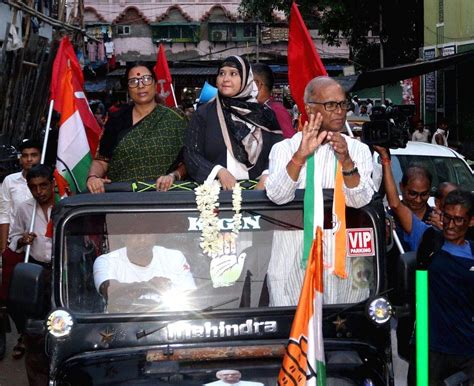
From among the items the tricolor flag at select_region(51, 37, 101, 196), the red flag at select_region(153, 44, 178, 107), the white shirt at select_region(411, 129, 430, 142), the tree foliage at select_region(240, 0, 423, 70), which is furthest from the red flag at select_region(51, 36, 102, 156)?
the tree foliage at select_region(240, 0, 423, 70)

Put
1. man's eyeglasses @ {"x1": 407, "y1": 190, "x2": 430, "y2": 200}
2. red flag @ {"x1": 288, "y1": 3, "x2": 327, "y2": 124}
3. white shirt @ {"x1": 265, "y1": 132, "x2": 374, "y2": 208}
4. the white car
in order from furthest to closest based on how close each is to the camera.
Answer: the white car < man's eyeglasses @ {"x1": 407, "y1": 190, "x2": 430, "y2": 200} < red flag @ {"x1": 288, "y1": 3, "x2": 327, "y2": 124} < white shirt @ {"x1": 265, "y1": 132, "x2": 374, "y2": 208}

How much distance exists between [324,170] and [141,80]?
5.09 ft

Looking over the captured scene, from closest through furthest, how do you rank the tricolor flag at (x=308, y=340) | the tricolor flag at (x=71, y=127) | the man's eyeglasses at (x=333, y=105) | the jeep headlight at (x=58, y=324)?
the tricolor flag at (x=308, y=340) < the jeep headlight at (x=58, y=324) < the man's eyeglasses at (x=333, y=105) < the tricolor flag at (x=71, y=127)

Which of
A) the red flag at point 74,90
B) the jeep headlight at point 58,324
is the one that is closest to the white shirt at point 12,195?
the red flag at point 74,90

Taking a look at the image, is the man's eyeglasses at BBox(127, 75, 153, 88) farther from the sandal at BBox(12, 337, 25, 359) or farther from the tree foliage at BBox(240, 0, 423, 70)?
the tree foliage at BBox(240, 0, 423, 70)

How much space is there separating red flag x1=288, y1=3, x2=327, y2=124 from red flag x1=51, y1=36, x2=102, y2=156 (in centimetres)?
168

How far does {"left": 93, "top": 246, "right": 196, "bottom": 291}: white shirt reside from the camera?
12.9 feet

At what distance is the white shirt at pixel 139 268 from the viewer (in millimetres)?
3943

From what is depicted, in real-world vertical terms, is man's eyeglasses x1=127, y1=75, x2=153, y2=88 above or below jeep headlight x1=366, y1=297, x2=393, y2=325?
above

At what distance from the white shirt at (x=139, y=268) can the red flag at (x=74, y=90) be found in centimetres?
278

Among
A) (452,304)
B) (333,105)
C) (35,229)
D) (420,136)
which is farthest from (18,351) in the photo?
(420,136)

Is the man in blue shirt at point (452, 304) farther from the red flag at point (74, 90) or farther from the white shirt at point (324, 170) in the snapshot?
the red flag at point (74, 90)

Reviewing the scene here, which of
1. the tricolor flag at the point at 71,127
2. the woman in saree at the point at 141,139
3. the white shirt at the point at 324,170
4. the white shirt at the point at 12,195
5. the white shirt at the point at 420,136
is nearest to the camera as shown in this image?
the white shirt at the point at 324,170

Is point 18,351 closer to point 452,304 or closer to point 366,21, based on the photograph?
point 452,304
